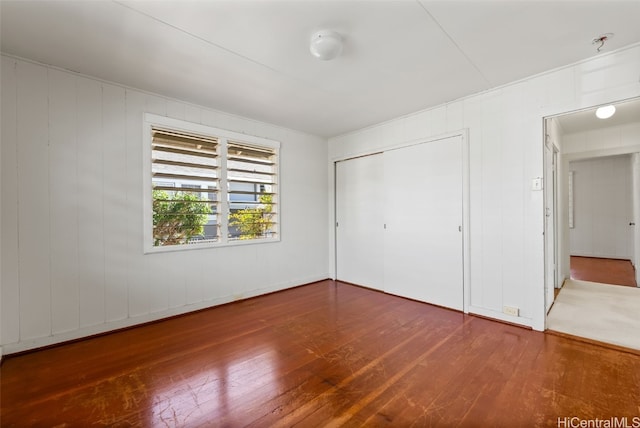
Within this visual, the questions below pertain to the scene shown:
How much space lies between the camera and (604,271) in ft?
16.9

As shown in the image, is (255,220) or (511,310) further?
(255,220)

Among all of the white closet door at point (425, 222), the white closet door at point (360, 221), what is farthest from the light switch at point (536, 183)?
the white closet door at point (360, 221)

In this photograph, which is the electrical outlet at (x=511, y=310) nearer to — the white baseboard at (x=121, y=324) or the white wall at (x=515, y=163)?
the white wall at (x=515, y=163)

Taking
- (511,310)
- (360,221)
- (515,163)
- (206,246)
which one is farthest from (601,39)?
(206,246)

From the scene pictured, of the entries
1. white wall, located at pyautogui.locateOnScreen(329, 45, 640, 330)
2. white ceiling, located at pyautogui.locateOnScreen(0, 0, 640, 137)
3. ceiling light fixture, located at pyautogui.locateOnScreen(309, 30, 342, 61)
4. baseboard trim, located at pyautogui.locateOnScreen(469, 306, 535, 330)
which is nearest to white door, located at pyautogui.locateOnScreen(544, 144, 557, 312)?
white wall, located at pyautogui.locateOnScreen(329, 45, 640, 330)

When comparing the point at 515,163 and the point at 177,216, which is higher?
the point at 515,163

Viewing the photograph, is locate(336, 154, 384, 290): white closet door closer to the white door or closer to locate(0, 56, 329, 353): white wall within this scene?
the white door

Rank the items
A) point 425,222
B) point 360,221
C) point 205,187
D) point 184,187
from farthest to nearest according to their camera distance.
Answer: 1. point 360,221
2. point 425,222
3. point 205,187
4. point 184,187

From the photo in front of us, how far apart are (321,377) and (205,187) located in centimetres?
248

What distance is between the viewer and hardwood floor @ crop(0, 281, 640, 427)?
1.60 m

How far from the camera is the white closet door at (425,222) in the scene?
10.8ft

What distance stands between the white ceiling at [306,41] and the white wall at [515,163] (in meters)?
0.18

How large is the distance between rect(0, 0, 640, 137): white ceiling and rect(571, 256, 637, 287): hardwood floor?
158 inches

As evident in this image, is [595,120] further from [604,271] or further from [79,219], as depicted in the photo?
[79,219]
